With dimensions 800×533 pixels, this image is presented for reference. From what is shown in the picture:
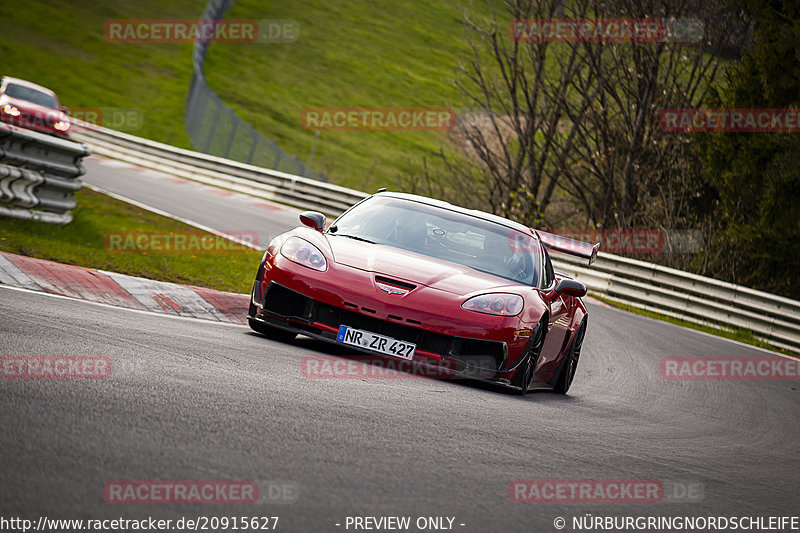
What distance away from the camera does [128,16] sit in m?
55.8

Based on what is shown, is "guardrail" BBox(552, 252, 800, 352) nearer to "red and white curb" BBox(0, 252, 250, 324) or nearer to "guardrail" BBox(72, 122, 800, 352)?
"guardrail" BBox(72, 122, 800, 352)

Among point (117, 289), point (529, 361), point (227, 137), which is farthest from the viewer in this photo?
point (227, 137)

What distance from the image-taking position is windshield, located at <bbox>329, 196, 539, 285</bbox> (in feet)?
26.1

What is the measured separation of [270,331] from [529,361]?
2.05m

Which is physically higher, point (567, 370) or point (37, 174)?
point (37, 174)

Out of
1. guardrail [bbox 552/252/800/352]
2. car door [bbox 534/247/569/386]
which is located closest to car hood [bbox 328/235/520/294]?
car door [bbox 534/247/569/386]

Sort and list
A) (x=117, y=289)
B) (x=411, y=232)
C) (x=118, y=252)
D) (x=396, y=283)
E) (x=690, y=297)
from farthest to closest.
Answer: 1. (x=690, y=297)
2. (x=118, y=252)
3. (x=117, y=289)
4. (x=411, y=232)
5. (x=396, y=283)

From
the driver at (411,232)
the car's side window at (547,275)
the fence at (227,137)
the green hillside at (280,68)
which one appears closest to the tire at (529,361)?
the car's side window at (547,275)

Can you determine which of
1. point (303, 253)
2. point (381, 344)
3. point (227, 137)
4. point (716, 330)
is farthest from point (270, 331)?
point (227, 137)

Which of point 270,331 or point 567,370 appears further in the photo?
point 567,370

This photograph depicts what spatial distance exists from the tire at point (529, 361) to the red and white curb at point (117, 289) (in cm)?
295

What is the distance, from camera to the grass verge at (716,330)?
1580 centimetres

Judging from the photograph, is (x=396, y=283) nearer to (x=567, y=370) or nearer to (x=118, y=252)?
(x=567, y=370)

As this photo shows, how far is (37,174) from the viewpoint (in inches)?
445
